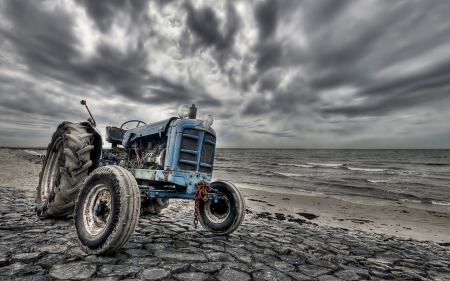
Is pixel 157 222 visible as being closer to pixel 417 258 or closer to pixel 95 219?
pixel 95 219

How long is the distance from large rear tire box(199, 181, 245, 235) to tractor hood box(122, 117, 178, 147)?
1.50 meters

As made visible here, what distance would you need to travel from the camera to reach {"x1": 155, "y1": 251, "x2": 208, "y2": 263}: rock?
2914 mm

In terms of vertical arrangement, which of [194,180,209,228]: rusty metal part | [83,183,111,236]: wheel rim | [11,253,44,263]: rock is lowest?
[11,253,44,263]: rock

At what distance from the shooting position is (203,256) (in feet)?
10.2

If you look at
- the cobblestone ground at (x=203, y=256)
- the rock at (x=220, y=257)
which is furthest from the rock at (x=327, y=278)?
the rock at (x=220, y=257)

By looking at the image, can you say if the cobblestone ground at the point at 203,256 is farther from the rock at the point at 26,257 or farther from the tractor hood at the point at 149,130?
the tractor hood at the point at 149,130

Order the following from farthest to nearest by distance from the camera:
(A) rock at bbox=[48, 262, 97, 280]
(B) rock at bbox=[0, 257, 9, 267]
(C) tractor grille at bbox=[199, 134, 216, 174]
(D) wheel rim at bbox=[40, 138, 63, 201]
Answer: (D) wheel rim at bbox=[40, 138, 63, 201] → (C) tractor grille at bbox=[199, 134, 216, 174] → (B) rock at bbox=[0, 257, 9, 267] → (A) rock at bbox=[48, 262, 97, 280]

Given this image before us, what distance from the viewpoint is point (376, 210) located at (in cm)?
954

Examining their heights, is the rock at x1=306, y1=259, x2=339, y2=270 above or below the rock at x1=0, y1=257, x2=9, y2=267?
below

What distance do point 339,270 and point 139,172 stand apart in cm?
317

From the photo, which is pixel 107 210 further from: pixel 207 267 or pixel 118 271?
pixel 207 267

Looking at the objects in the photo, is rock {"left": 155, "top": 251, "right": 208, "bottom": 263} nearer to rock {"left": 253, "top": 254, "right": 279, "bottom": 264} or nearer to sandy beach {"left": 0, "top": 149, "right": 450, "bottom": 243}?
rock {"left": 253, "top": 254, "right": 279, "bottom": 264}

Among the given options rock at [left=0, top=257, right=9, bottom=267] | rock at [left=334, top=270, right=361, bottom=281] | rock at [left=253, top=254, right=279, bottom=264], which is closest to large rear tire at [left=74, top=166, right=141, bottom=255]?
rock at [left=0, top=257, right=9, bottom=267]

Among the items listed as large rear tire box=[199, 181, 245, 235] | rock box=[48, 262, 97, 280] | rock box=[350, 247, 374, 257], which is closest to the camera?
rock box=[48, 262, 97, 280]
